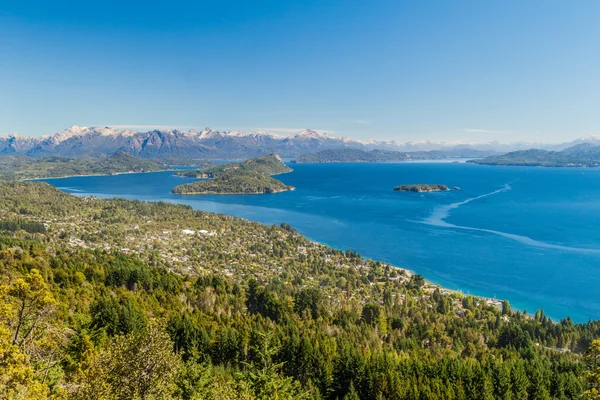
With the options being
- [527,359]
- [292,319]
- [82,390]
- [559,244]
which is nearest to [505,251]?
[559,244]

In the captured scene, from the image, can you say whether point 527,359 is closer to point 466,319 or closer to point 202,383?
point 466,319

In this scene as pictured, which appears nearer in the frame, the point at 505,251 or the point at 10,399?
the point at 10,399

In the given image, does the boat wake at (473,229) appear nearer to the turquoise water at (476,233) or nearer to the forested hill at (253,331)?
the turquoise water at (476,233)

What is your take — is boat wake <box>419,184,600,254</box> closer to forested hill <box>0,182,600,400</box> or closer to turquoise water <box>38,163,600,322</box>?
turquoise water <box>38,163,600,322</box>

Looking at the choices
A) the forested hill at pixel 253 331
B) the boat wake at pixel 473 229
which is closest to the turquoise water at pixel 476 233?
the boat wake at pixel 473 229

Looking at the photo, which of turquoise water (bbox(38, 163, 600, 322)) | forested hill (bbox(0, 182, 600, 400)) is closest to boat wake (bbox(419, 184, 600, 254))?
turquoise water (bbox(38, 163, 600, 322))
